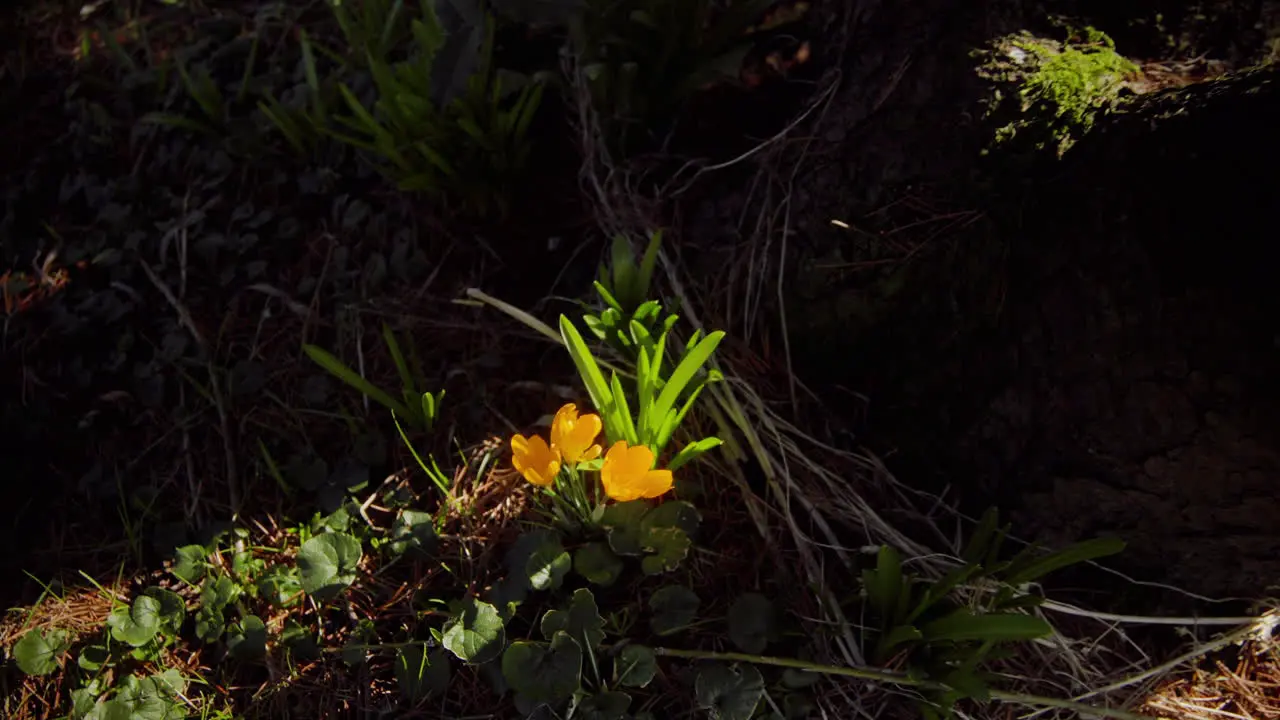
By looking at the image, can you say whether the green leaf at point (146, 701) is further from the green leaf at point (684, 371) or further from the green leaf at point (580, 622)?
the green leaf at point (684, 371)

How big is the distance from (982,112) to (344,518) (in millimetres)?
1334

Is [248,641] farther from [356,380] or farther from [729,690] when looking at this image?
[729,690]

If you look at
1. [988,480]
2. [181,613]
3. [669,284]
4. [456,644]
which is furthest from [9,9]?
[988,480]

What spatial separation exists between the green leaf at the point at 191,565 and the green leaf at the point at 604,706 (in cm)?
77

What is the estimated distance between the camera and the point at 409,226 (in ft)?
6.41

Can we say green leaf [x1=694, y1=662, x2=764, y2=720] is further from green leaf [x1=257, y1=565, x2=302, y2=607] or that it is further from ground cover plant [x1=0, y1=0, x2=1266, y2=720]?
green leaf [x1=257, y1=565, x2=302, y2=607]

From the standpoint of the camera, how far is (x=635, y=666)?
1.33 m

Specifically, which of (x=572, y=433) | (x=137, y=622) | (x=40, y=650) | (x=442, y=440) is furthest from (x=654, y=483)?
(x=40, y=650)

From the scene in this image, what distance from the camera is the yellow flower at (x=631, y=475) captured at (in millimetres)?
1305

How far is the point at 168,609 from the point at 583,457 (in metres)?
0.81

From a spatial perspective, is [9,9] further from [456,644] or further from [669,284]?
[456,644]

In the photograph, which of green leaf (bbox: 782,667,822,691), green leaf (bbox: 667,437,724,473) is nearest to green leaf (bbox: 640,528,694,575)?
green leaf (bbox: 667,437,724,473)

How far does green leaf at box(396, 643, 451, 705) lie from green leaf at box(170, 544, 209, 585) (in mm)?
456

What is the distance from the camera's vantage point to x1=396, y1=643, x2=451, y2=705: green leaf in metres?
1.37
